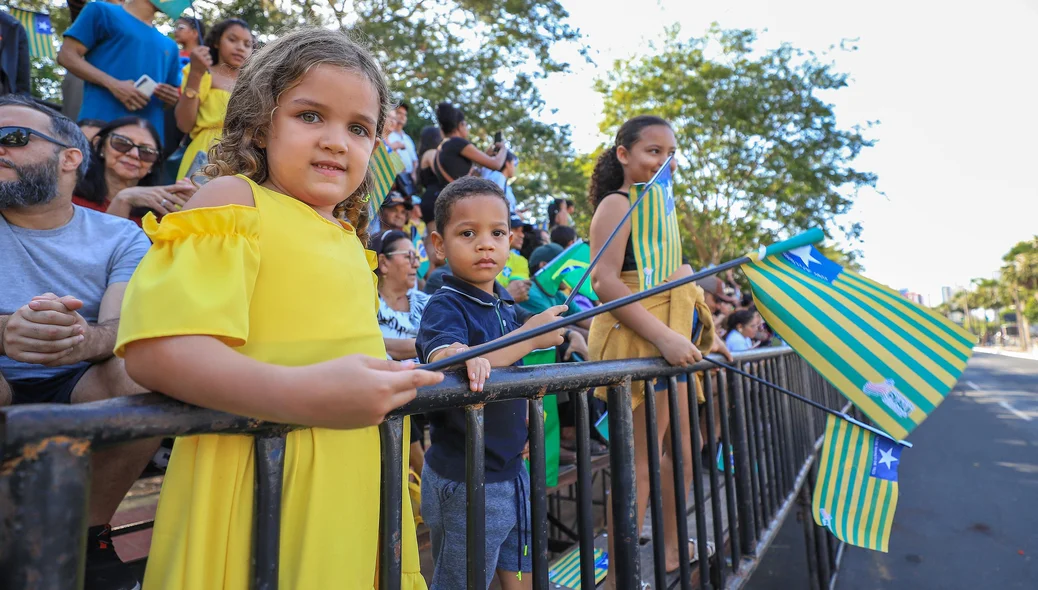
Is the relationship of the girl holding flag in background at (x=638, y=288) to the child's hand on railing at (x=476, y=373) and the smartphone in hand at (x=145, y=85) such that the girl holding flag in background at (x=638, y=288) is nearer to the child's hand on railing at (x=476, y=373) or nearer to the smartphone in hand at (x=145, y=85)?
the child's hand on railing at (x=476, y=373)

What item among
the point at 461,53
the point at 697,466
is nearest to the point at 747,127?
the point at 461,53

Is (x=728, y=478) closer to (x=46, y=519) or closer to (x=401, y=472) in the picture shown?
(x=401, y=472)

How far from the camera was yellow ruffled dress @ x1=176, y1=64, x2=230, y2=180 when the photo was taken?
3441 millimetres

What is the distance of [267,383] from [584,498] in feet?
3.24

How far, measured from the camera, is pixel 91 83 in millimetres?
3414

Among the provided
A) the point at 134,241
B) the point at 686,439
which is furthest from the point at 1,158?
the point at 686,439

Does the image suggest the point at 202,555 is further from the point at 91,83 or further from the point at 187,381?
the point at 91,83

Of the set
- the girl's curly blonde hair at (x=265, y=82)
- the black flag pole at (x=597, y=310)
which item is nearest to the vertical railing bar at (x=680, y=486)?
the black flag pole at (x=597, y=310)

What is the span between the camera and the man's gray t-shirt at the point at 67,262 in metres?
1.81

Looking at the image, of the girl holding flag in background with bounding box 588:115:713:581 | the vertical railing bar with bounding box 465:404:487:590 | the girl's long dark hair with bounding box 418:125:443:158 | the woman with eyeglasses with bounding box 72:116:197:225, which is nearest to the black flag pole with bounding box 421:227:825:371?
the vertical railing bar with bounding box 465:404:487:590

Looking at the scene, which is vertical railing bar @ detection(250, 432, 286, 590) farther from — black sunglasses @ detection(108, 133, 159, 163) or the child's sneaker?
black sunglasses @ detection(108, 133, 159, 163)

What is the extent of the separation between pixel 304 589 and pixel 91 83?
3.49 metres

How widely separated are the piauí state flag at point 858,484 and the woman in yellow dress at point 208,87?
3.16 meters

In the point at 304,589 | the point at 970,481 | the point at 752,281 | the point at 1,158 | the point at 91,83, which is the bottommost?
the point at 970,481
